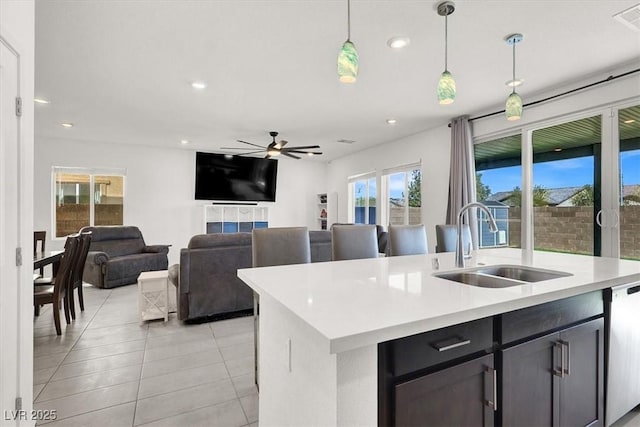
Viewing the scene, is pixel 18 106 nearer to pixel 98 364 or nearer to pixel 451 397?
pixel 98 364

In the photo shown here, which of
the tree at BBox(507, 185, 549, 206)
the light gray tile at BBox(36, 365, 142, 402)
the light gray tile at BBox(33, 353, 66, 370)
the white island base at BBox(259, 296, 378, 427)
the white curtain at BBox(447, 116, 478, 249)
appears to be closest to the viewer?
the white island base at BBox(259, 296, 378, 427)

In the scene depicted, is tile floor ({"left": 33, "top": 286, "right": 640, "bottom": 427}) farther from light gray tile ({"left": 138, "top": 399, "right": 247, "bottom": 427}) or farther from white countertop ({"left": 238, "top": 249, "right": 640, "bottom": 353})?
white countertop ({"left": 238, "top": 249, "right": 640, "bottom": 353})

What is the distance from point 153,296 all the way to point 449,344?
3.29m

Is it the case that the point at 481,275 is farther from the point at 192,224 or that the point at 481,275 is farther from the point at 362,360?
the point at 192,224

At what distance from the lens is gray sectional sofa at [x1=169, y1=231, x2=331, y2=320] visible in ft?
10.9

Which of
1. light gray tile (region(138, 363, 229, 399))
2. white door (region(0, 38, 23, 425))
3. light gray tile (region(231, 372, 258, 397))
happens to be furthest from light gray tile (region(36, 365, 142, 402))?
light gray tile (region(231, 372, 258, 397))

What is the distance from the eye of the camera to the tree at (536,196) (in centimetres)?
389

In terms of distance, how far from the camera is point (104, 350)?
273 cm

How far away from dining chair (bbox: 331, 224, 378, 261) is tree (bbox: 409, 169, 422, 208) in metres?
3.43

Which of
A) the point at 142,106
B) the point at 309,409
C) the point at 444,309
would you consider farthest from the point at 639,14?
the point at 142,106

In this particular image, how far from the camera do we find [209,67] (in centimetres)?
310

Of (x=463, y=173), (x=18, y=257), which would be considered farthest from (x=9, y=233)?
(x=463, y=173)

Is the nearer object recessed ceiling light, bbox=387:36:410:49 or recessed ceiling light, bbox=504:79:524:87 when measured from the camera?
recessed ceiling light, bbox=387:36:410:49

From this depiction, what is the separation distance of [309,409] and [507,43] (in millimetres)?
3004
